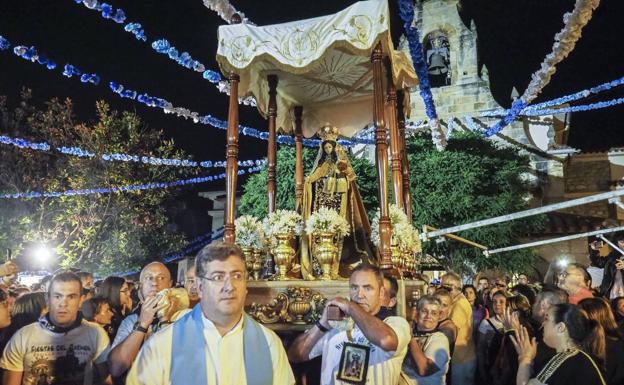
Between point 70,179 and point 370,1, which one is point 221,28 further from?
point 70,179

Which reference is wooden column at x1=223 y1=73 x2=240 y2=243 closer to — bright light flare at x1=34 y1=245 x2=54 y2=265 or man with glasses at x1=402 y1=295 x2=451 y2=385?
man with glasses at x1=402 y1=295 x2=451 y2=385

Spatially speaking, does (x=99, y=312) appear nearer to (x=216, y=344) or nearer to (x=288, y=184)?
(x=216, y=344)

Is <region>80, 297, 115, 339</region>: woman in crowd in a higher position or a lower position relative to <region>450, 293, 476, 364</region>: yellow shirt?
higher

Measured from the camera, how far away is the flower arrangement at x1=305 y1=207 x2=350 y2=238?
6031 millimetres

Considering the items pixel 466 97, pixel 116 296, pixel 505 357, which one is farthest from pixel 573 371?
pixel 466 97

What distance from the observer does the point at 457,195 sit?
1873 cm

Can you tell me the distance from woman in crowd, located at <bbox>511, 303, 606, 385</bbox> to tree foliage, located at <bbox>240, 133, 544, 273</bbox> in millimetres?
14775

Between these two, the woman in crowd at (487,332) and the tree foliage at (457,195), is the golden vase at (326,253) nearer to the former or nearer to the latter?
the woman in crowd at (487,332)

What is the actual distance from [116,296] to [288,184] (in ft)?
46.8

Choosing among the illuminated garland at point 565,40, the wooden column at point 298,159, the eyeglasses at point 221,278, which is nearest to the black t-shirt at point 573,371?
the eyeglasses at point 221,278

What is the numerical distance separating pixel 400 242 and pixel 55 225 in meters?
16.2

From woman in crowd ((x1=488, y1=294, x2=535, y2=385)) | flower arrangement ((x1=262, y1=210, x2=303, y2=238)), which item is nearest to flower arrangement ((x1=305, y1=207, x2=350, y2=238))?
flower arrangement ((x1=262, y1=210, x2=303, y2=238))

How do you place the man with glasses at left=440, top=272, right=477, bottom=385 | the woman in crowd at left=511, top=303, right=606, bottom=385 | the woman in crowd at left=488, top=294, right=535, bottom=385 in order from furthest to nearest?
the man with glasses at left=440, top=272, right=477, bottom=385 < the woman in crowd at left=488, top=294, right=535, bottom=385 < the woman in crowd at left=511, top=303, right=606, bottom=385

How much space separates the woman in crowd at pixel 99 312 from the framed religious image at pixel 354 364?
2787 millimetres
